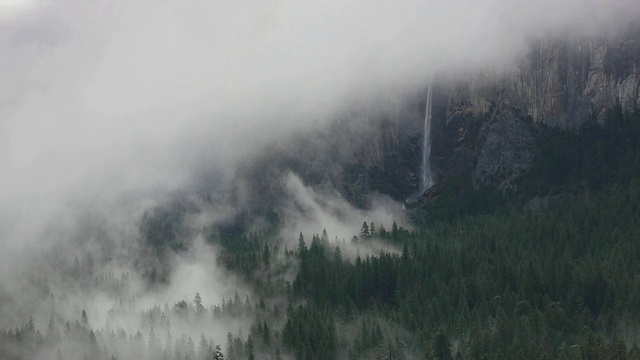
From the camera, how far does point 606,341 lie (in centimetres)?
17825

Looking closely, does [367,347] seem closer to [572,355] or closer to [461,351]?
[461,351]

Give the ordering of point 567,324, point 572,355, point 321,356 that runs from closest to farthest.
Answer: point 572,355 < point 567,324 < point 321,356

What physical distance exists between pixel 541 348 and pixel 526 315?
17.7 metres

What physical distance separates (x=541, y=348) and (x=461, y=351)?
1580cm

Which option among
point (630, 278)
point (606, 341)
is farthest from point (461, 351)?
point (630, 278)

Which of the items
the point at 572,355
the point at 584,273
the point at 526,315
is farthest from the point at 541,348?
the point at 584,273

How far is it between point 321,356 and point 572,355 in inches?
1839

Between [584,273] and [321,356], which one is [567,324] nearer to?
[584,273]

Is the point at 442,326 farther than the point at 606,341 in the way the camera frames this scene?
Yes

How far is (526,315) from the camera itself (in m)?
191

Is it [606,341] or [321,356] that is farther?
[321,356]

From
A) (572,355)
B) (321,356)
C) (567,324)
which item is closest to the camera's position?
(572,355)

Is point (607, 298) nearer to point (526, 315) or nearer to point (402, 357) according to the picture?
point (526, 315)

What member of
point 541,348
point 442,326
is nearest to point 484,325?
point 442,326
